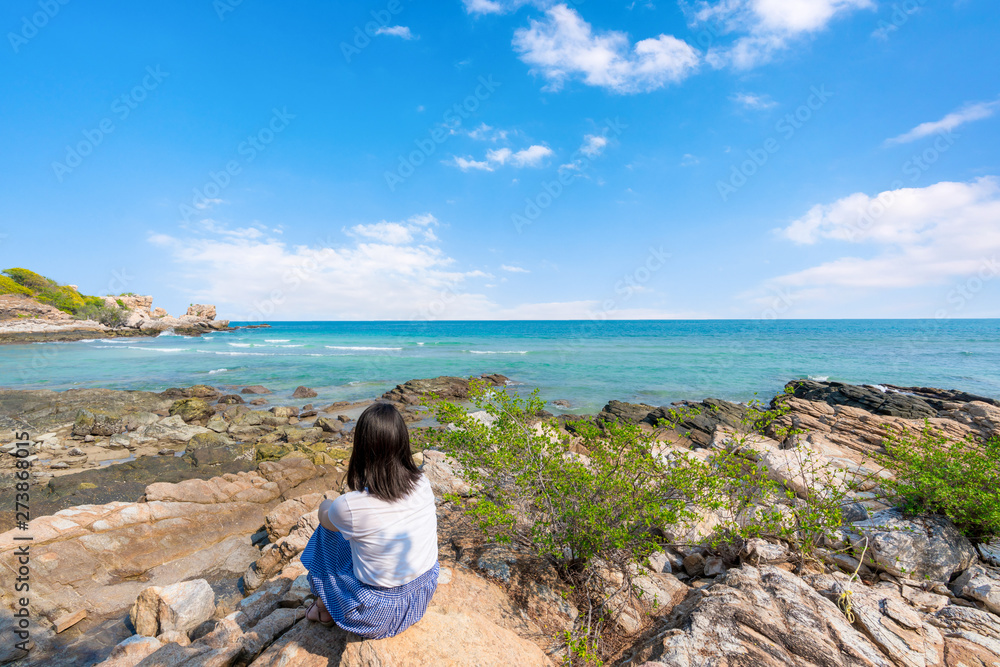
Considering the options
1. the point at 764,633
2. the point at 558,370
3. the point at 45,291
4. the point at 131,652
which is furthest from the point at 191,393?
the point at 45,291

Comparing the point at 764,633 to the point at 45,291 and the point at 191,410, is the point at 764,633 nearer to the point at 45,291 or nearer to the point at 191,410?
the point at 191,410

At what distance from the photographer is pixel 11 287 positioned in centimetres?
5828

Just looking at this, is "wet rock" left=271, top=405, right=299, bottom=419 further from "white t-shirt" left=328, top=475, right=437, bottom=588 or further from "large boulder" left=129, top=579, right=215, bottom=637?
"white t-shirt" left=328, top=475, right=437, bottom=588

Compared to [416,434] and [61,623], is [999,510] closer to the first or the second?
[416,434]

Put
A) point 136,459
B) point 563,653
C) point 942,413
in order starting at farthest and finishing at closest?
point 942,413 < point 136,459 < point 563,653

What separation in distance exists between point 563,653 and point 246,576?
4.75m

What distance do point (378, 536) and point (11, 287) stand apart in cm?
8938

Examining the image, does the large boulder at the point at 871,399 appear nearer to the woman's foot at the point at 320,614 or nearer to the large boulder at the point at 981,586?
the large boulder at the point at 981,586

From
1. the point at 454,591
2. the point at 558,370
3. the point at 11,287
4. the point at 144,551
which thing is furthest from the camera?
the point at 11,287

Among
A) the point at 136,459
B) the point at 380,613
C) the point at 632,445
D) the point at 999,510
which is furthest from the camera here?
the point at 136,459

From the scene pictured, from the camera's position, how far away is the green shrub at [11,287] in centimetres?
5696

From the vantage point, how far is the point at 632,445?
182 inches

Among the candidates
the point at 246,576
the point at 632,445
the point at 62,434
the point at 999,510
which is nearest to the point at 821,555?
the point at 999,510

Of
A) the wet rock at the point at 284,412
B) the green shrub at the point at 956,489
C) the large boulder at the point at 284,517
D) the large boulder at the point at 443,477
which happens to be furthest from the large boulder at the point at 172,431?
the green shrub at the point at 956,489
